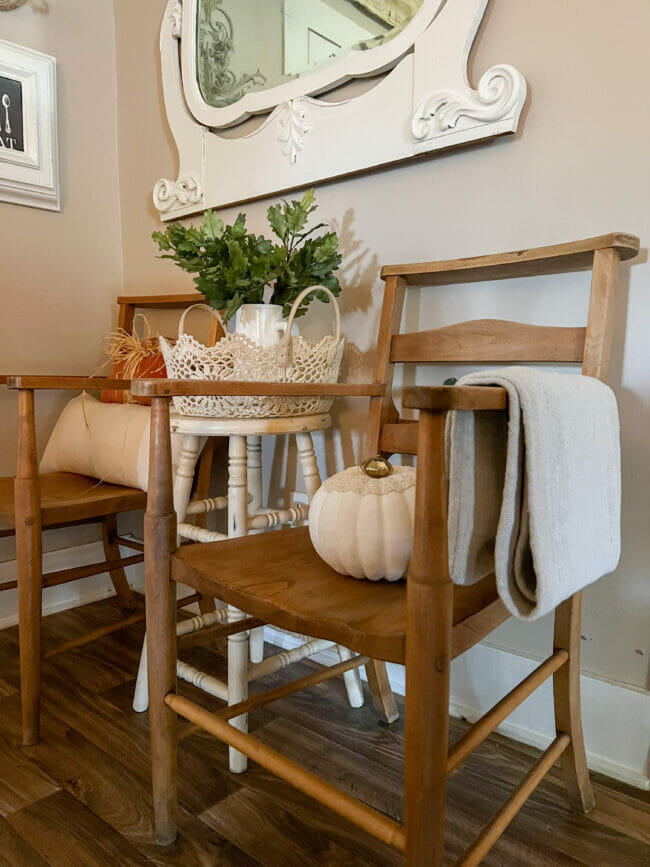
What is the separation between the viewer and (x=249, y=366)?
3.08ft

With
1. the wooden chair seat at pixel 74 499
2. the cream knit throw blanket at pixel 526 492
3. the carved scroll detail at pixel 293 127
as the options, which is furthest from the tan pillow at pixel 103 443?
the cream knit throw blanket at pixel 526 492

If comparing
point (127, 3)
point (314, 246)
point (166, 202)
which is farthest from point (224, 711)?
point (127, 3)

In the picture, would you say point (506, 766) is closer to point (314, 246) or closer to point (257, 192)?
point (314, 246)

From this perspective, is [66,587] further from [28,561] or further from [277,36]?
[277,36]

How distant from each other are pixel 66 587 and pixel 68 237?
92cm

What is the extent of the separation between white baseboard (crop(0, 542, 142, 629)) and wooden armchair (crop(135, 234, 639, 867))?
867mm

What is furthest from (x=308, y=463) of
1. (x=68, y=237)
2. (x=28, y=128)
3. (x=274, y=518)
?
(x=28, y=128)

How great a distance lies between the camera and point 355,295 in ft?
3.91

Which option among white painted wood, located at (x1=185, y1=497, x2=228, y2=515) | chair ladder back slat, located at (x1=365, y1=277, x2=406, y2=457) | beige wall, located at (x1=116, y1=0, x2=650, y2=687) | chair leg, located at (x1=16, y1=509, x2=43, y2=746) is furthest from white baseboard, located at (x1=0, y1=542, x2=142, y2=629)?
beige wall, located at (x1=116, y1=0, x2=650, y2=687)

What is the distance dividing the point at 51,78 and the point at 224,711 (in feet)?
5.04

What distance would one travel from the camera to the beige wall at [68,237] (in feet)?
4.80

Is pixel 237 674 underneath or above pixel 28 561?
underneath

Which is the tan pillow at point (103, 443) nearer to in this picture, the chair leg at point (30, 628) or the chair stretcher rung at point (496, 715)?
the chair leg at point (30, 628)

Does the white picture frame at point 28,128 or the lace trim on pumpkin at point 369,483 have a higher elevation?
the white picture frame at point 28,128
